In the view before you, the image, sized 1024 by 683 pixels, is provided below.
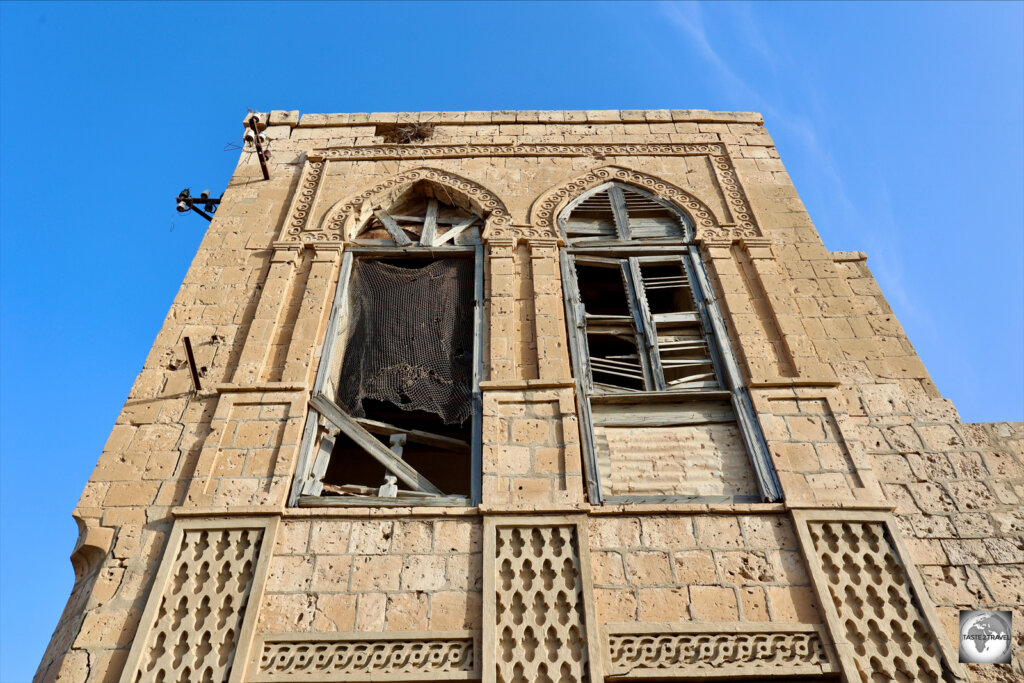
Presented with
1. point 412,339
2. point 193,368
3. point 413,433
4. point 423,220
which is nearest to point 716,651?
point 413,433

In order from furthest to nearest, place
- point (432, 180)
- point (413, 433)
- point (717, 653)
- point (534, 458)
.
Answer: point (432, 180)
point (413, 433)
point (534, 458)
point (717, 653)

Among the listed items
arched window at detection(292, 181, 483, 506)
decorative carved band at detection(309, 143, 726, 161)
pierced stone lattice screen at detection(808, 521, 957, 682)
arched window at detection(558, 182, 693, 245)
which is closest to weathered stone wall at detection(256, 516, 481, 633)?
arched window at detection(292, 181, 483, 506)

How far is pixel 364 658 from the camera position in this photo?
4508 mm

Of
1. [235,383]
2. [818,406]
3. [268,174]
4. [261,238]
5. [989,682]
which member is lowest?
[989,682]

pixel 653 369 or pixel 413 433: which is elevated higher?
pixel 653 369

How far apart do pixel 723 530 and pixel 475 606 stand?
175 cm

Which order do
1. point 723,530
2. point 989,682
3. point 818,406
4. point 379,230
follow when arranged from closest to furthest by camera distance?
point 989,682
point 723,530
point 818,406
point 379,230

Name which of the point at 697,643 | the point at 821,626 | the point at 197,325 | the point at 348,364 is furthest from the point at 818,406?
the point at 197,325

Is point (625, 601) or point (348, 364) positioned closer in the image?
point (625, 601)

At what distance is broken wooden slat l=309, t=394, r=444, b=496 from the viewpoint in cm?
570

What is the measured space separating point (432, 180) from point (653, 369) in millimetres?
3482

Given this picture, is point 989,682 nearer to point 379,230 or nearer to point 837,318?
point 837,318

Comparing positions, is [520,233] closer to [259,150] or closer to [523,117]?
[523,117]

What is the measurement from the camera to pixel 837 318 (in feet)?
22.0
